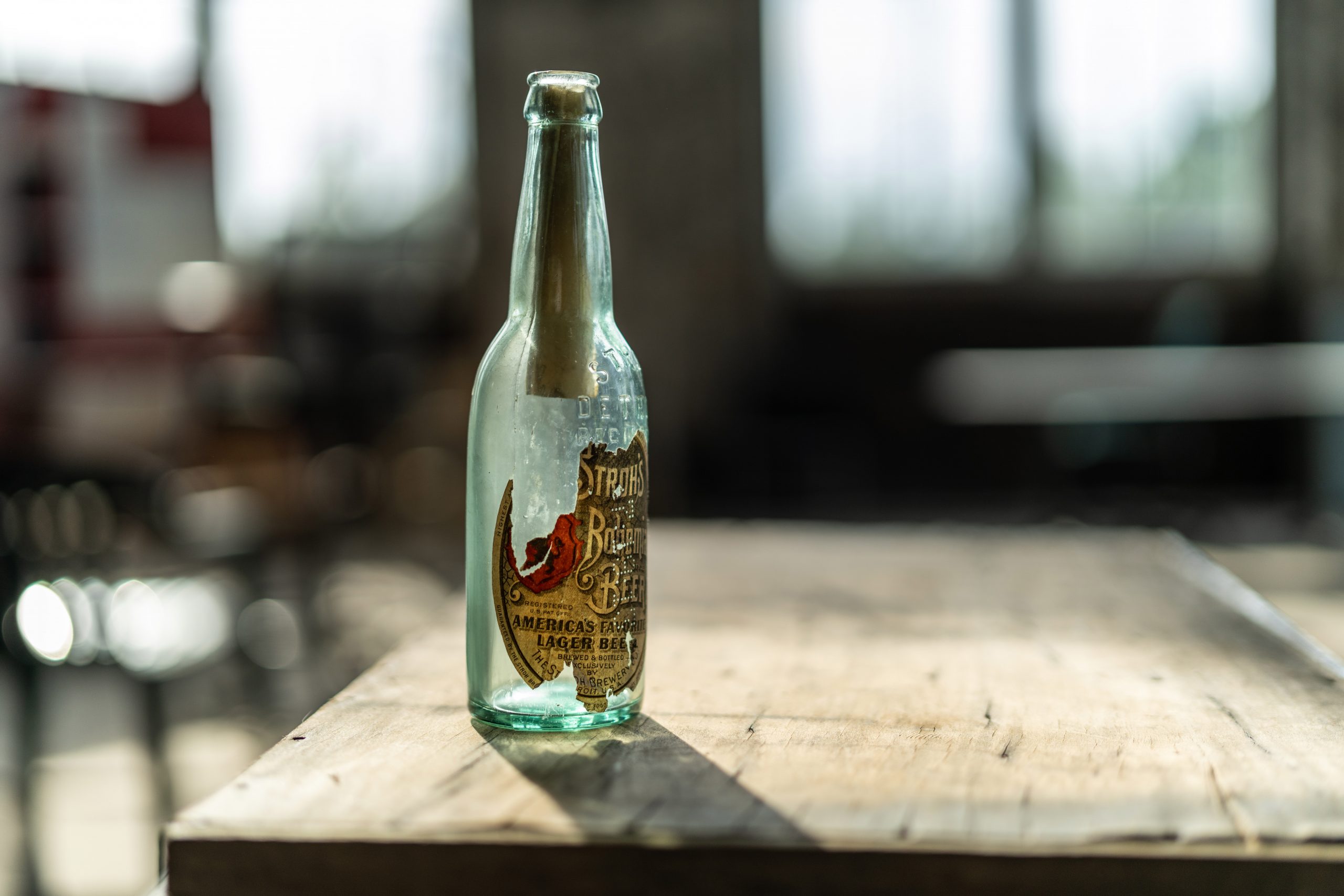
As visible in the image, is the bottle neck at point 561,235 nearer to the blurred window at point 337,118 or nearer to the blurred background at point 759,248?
the blurred background at point 759,248

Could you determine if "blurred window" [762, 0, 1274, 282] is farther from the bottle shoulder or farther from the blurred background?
the bottle shoulder

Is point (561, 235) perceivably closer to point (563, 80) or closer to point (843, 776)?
point (563, 80)

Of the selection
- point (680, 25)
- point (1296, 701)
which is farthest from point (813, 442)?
point (1296, 701)

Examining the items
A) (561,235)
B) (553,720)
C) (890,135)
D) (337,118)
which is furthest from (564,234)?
(337,118)

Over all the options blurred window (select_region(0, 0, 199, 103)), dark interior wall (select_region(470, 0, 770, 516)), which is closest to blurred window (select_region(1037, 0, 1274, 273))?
dark interior wall (select_region(470, 0, 770, 516))

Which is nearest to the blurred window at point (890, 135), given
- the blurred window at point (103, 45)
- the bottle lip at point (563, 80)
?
the blurred window at point (103, 45)

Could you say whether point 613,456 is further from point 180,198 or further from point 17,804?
point 180,198
